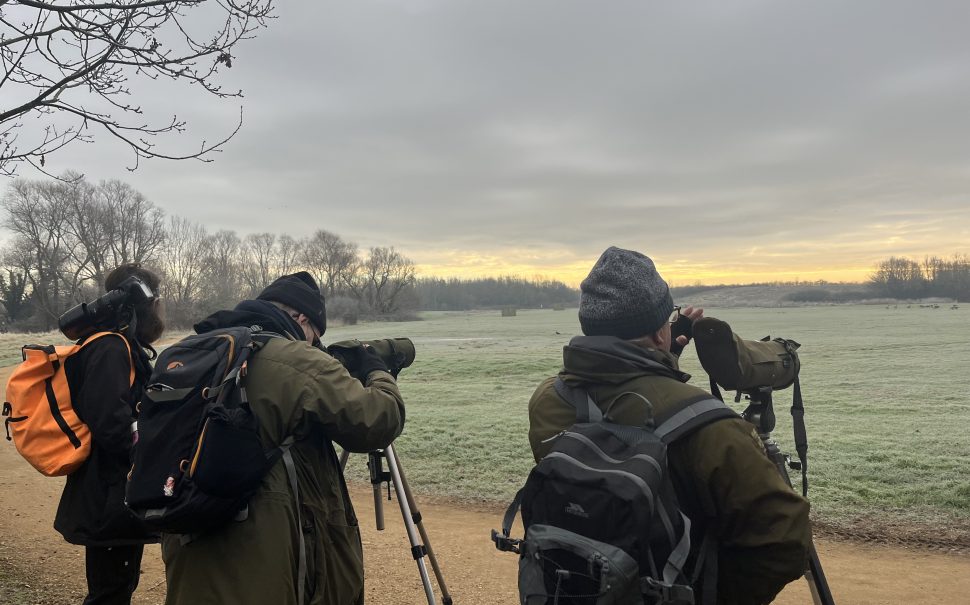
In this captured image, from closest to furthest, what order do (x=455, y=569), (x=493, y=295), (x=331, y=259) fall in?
(x=455, y=569)
(x=331, y=259)
(x=493, y=295)

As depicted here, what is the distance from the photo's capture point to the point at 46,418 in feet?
10.5

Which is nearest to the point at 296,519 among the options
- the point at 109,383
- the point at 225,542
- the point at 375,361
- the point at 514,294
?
the point at 225,542

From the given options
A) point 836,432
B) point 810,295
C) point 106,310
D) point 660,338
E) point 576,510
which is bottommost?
point 836,432

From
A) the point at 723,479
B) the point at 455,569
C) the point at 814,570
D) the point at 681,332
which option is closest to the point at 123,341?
the point at 681,332

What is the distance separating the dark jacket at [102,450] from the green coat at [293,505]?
0.95 m

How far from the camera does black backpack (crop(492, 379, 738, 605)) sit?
6.27 ft

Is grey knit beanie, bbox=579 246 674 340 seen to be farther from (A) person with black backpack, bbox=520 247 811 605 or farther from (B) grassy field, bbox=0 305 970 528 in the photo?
(B) grassy field, bbox=0 305 970 528

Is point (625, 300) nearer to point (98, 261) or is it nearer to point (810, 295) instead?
point (98, 261)

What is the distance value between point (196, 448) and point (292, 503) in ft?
1.43

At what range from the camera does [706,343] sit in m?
2.72

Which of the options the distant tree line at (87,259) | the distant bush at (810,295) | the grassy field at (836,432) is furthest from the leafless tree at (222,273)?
the distant bush at (810,295)

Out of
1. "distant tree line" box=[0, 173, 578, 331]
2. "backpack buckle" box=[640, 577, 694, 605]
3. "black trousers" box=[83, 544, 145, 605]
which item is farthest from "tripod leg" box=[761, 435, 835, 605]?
"distant tree line" box=[0, 173, 578, 331]

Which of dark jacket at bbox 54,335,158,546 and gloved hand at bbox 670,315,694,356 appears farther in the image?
dark jacket at bbox 54,335,158,546

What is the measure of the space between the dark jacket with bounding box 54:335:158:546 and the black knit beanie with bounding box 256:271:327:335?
104 cm
